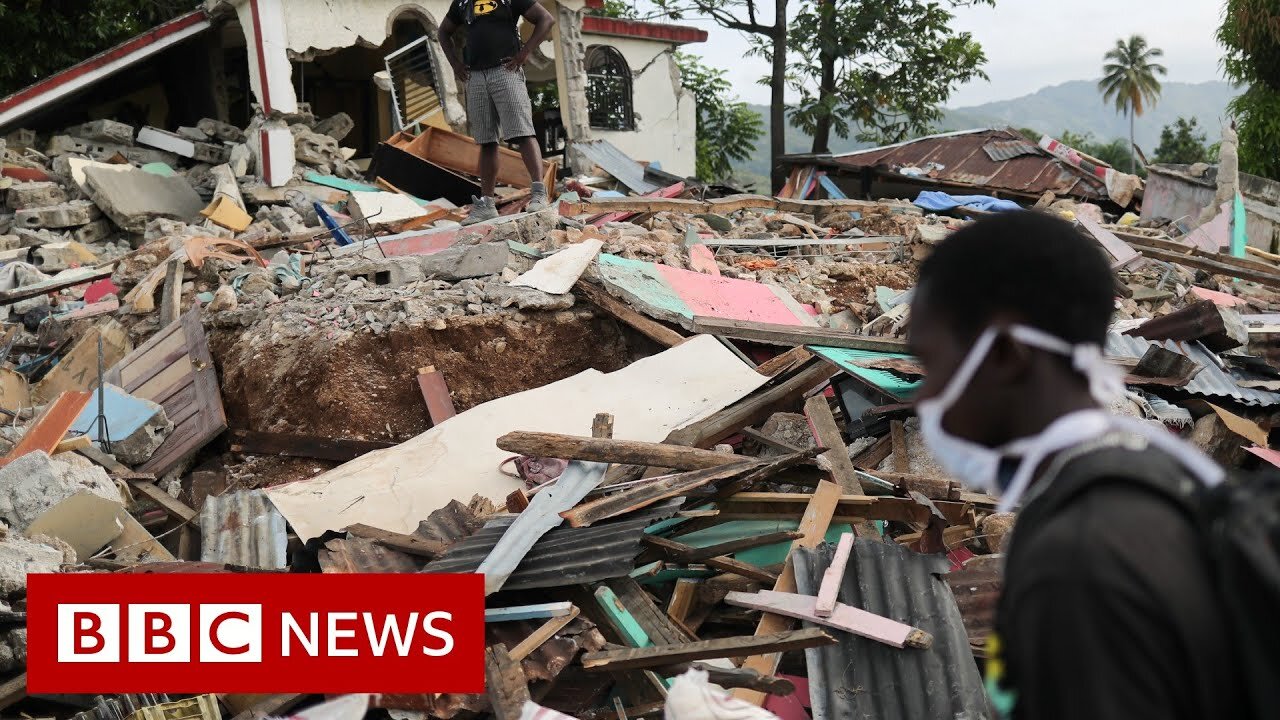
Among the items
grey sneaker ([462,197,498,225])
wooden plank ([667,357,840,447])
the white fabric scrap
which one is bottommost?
wooden plank ([667,357,840,447])

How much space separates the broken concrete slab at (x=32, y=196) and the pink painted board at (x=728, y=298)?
737 cm

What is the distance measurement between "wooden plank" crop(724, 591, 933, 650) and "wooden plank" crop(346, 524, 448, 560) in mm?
1241

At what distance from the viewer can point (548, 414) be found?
5984 millimetres

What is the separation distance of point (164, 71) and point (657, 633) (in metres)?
15.1

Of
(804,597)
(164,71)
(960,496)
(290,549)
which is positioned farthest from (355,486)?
(164,71)

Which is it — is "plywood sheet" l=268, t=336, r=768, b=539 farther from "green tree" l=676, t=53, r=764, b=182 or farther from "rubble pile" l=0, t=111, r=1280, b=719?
"green tree" l=676, t=53, r=764, b=182

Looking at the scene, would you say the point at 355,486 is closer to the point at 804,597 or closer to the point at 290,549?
the point at 290,549

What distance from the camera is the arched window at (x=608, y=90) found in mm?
18859

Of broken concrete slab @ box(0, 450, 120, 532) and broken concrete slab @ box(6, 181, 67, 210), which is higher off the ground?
broken concrete slab @ box(6, 181, 67, 210)

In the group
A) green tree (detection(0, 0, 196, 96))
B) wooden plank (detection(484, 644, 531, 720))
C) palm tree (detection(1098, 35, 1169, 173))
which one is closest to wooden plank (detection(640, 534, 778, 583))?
wooden plank (detection(484, 644, 531, 720))

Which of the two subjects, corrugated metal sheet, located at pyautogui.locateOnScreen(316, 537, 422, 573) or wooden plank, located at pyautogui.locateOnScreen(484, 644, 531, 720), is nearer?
wooden plank, located at pyautogui.locateOnScreen(484, 644, 531, 720)

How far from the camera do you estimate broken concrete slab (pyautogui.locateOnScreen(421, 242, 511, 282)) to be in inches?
291

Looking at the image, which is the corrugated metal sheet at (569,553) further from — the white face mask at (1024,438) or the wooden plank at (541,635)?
the white face mask at (1024,438)

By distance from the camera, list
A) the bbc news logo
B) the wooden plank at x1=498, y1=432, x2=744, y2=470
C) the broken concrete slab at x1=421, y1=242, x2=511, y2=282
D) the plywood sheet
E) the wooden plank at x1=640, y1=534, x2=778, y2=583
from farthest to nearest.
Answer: the broken concrete slab at x1=421, y1=242, x2=511, y2=282 < the plywood sheet < the wooden plank at x1=498, y1=432, x2=744, y2=470 < the wooden plank at x1=640, y1=534, x2=778, y2=583 < the bbc news logo
